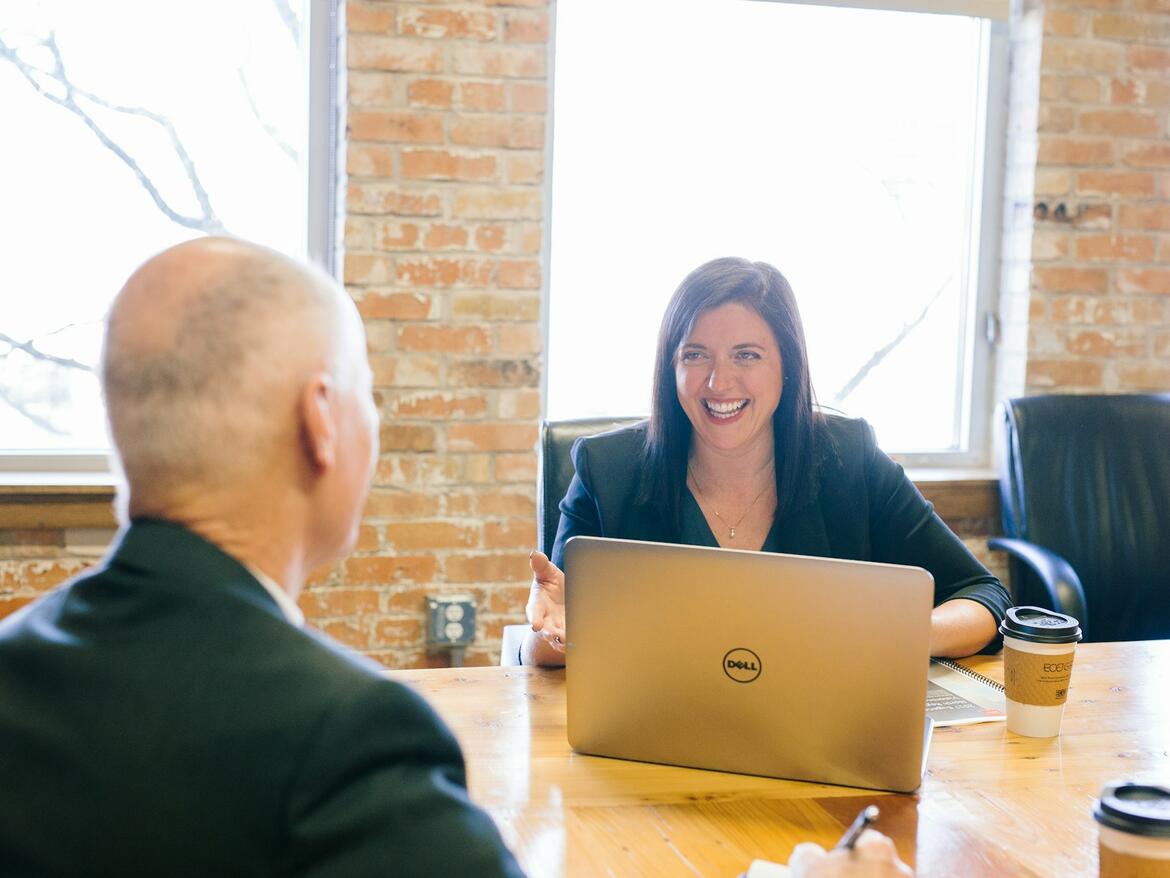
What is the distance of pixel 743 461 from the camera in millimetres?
2170

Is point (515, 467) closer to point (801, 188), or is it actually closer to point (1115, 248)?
point (801, 188)

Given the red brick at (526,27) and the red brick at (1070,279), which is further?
the red brick at (1070,279)

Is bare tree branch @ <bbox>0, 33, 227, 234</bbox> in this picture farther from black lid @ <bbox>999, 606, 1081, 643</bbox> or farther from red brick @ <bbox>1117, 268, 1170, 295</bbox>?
red brick @ <bbox>1117, 268, 1170, 295</bbox>

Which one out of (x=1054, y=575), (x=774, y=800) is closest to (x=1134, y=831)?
(x=774, y=800)

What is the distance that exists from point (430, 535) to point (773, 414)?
103 cm

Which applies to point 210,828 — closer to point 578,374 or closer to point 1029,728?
point 1029,728

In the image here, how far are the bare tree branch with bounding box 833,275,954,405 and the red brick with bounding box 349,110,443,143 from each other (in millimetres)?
1272

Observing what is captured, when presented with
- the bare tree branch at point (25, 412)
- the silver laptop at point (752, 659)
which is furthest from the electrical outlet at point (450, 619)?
the silver laptop at point (752, 659)

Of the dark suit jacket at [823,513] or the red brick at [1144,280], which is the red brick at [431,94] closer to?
the dark suit jacket at [823,513]

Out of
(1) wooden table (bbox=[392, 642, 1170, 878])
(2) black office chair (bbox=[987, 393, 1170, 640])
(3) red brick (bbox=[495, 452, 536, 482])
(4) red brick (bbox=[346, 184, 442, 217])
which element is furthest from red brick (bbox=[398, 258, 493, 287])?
(1) wooden table (bbox=[392, 642, 1170, 878])

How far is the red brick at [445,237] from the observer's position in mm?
2820

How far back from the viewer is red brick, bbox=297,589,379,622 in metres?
2.87

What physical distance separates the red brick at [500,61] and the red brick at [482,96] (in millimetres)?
25

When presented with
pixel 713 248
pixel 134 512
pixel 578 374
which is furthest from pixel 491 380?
pixel 134 512
